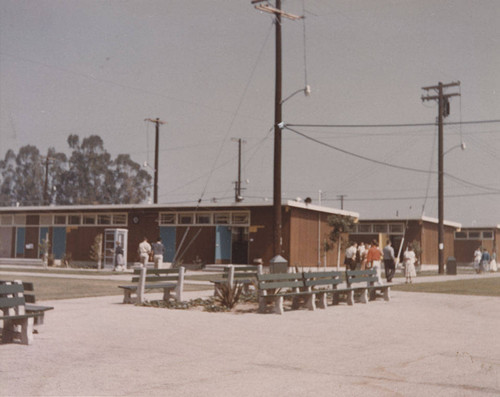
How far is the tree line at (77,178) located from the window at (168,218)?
147 ft

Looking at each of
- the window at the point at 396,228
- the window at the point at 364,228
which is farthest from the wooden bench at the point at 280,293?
the window at the point at 364,228

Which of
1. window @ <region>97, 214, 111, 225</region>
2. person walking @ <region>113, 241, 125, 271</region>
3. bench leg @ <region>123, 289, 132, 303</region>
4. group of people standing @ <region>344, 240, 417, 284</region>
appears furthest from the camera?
window @ <region>97, 214, 111, 225</region>

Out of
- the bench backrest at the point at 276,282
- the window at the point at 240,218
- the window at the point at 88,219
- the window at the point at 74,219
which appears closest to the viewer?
the bench backrest at the point at 276,282

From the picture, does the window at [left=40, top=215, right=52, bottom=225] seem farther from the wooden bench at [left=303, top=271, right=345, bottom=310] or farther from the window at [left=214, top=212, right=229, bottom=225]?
the wooden bench at [left=303, top=271, right=345, bottom=310]

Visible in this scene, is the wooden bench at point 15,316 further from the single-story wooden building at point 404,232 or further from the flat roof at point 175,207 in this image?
the single-story wooden building at point 404,232

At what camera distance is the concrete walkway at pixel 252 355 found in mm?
6340

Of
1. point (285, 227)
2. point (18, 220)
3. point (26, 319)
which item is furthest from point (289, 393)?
point (18, 220)

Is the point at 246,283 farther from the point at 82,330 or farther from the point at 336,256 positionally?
the point at 336,256

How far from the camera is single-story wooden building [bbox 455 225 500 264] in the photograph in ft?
190

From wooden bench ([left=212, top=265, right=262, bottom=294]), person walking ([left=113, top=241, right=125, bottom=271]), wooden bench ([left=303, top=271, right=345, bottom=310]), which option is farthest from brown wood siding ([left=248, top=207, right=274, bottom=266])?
wooden bench ([left=303, top=271, right=345, bottom=310])

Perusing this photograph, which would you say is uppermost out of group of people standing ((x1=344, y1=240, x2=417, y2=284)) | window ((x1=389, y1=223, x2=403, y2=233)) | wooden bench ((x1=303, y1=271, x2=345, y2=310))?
window ((x1=389, y1=223, x2=403, y2=233))

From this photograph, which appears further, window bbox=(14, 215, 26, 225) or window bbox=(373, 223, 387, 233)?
window bbox=(373, 223, 387, 233)

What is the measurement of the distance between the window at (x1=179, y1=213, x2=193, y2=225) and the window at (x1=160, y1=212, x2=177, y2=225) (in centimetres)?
37

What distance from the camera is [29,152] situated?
85.5 metres
